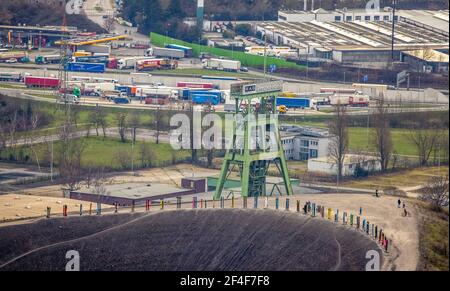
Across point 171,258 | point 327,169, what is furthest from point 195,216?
point 327,169

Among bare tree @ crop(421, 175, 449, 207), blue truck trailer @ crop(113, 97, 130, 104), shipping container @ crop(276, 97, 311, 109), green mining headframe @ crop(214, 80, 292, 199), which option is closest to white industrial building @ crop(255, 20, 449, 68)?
shipping container @ crop(276, 97, 311, 109)

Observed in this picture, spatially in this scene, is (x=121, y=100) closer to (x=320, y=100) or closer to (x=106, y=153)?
(x=320, y=100)

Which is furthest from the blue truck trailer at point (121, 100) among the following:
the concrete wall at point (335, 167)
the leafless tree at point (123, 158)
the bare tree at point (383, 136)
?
the concrete wall at point (335, 167)

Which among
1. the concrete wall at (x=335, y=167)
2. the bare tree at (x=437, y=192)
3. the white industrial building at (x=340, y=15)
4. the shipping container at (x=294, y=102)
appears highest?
the white industrial building at (x=340, y=15)

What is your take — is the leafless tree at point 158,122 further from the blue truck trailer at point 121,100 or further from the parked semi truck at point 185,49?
the parked semi truck at point 185,49

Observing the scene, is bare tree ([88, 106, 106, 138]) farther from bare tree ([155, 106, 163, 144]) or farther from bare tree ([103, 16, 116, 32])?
bare tree ([103, 16, 116, 32])

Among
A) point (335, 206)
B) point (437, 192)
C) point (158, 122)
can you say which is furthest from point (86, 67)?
point (335, 206)
